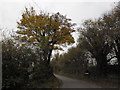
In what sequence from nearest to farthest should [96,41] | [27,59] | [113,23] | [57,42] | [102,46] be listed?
1. [27,59]
2. [113,23]
3. [96,41]
4. [102,46]
5. [57,42]

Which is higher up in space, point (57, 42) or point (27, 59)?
point (57, 42)

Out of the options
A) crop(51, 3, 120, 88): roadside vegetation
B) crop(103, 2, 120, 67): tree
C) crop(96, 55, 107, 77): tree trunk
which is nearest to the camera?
crop(103, 2, 120, 67): tree

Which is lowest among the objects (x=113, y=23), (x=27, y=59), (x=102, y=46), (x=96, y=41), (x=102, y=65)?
(x=102, y=65)

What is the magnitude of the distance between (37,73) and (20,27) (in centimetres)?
1290

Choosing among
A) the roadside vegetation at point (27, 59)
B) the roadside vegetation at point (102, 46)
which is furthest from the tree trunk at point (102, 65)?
the roadside vegetation at point (27, 59)

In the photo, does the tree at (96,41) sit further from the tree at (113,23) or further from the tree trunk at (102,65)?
the tree at (113,23)

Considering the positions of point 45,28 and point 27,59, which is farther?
point 45,28

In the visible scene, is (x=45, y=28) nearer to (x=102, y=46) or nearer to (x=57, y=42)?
(x=57, y=42)

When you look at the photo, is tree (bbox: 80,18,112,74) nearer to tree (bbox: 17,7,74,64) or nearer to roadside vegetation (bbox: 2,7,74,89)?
tree (bbox: 17,7,74,64)

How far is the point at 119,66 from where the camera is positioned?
25641mm

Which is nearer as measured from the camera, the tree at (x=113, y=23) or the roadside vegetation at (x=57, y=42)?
the roadside vegetation at (x=57, y=42)

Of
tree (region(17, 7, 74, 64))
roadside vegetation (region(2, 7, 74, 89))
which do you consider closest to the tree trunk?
tree (region(17, 7, 74, 64))

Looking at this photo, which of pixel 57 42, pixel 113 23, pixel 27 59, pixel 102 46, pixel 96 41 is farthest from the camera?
pixel 57 42

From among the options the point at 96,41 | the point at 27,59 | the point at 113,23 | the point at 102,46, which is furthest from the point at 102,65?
the point at 27,59
